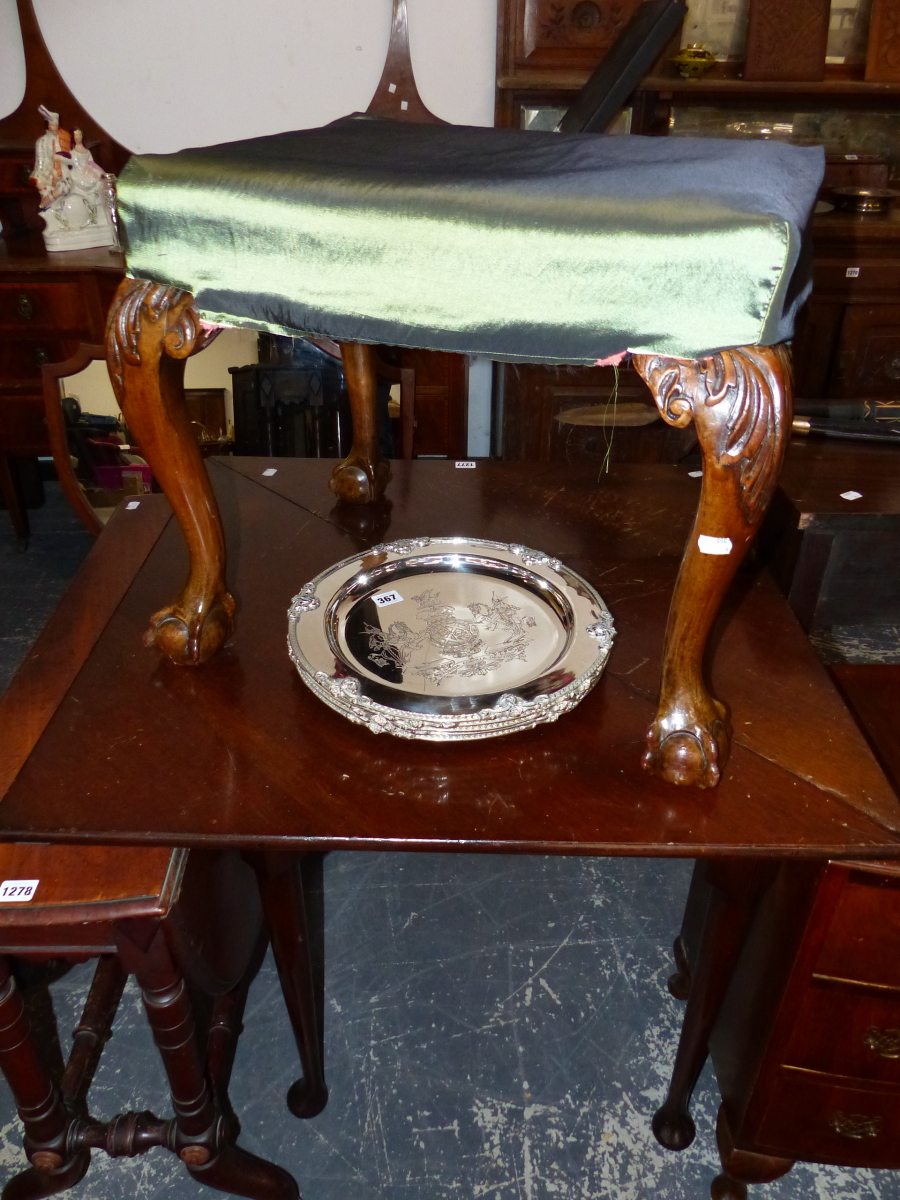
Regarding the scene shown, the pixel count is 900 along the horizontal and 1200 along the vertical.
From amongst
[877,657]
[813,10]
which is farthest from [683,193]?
[813,10]

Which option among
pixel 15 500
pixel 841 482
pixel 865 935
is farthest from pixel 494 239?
pixel 15 500

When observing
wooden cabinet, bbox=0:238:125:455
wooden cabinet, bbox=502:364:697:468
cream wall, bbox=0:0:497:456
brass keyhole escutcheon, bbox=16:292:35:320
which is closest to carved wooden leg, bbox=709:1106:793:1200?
wooden cabinet, bbox=502:364:697:468

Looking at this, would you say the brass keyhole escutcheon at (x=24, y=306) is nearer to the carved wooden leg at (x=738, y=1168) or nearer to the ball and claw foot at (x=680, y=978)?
the ball and claw foot at (x=680, y=978)

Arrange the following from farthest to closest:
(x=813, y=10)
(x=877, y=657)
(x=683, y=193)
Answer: (x=813, y=10) < (x=877, y=657) < (x=683, y=193)

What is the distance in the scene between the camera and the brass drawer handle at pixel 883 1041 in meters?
0.98

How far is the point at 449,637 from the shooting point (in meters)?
1.04

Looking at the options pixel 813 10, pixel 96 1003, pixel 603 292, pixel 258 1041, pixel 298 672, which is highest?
pixel 813 10

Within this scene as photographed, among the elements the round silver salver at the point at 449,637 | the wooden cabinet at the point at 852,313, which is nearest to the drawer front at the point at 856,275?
the wooden cabinet at the point at 852,313

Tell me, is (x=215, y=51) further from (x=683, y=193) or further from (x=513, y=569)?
(x=683, y=193)

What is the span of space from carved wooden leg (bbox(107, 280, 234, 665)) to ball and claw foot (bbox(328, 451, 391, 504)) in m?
0.38

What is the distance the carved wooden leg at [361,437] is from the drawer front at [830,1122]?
100cm

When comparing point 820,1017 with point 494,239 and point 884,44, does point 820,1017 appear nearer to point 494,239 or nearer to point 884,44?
point 494,239

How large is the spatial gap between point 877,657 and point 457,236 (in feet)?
6.30

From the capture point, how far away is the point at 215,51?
2652 millimetres
